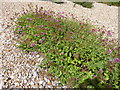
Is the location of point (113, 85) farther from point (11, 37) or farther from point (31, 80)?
point (11, 37)

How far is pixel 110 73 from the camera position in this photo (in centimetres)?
376

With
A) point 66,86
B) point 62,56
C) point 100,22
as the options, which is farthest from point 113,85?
point 100,22

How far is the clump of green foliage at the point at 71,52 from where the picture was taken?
3592mm

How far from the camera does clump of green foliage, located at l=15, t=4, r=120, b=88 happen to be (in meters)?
3.59

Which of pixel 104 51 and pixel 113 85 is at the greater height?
pixel 104 51

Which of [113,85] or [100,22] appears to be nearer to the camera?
[113,85]

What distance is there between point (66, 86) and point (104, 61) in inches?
58.0

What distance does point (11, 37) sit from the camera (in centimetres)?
541

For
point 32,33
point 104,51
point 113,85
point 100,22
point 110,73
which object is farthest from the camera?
point 100,22

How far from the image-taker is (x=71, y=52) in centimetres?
456

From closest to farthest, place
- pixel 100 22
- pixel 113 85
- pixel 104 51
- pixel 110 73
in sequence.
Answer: pixel 113 85 → pixel 110 73 → pixel 104 51 → pixel 100 22

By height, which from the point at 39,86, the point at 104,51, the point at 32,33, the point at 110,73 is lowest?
the point at 39,86

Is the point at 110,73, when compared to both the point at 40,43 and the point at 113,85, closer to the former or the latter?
the point at 113,85

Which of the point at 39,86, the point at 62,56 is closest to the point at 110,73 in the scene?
the point at 62,56
